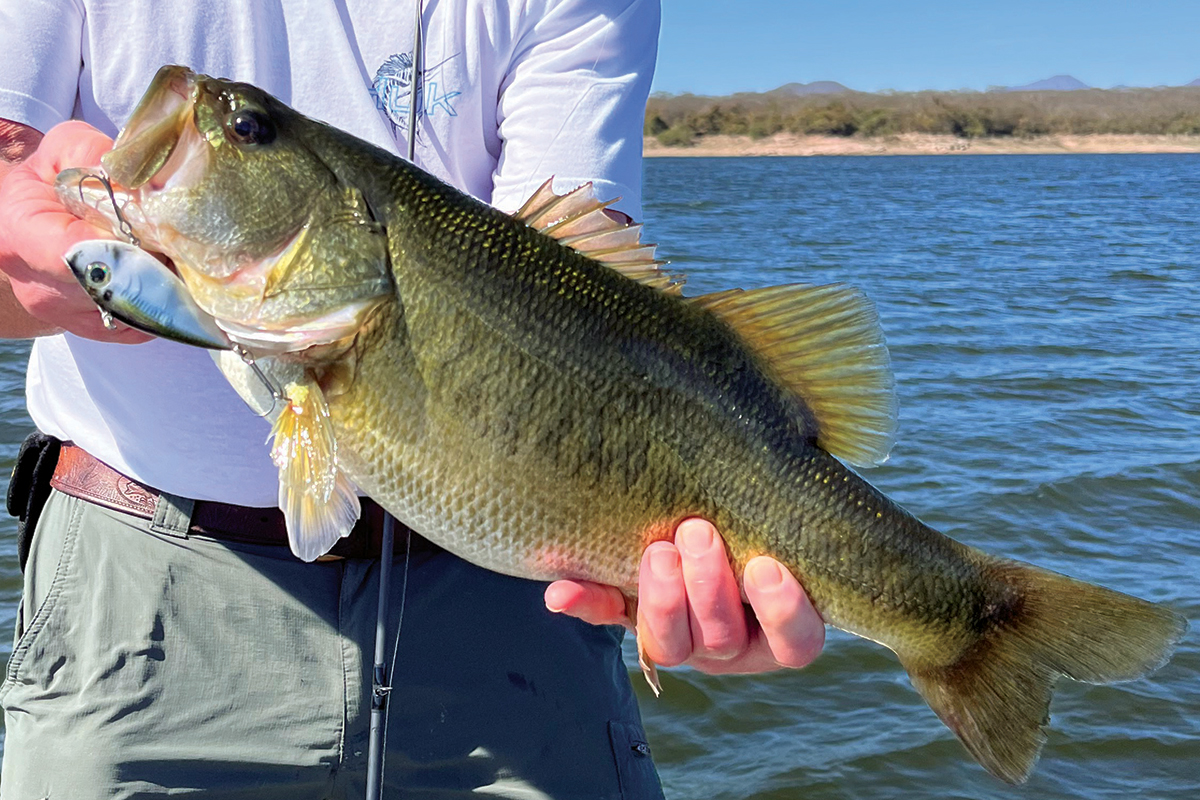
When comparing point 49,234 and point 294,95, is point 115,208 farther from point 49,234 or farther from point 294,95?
point 294,95

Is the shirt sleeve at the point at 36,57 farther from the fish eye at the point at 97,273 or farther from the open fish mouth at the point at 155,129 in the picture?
the fish eye at the point at 97,273

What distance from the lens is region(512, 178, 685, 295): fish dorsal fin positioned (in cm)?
195

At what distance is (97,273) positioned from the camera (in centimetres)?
157

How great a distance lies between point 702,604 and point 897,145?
91.7 meters

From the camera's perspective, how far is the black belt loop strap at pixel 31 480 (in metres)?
2.29

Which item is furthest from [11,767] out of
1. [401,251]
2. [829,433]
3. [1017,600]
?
[1017,600]

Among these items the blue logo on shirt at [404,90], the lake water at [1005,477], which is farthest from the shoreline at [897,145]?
the blue logo on shirt at [404,90]

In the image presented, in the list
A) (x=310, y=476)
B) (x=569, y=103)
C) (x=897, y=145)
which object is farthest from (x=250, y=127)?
(x=897, y=145)

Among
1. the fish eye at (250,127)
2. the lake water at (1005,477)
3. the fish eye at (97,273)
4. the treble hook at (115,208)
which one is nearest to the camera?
the fish eye at (97,273)

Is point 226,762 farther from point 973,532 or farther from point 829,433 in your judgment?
point 973,532

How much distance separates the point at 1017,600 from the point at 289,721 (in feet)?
4.57

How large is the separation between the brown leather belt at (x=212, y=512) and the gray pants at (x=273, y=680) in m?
0.03

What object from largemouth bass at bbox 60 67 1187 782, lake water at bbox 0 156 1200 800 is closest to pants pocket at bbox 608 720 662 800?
largemouth bass at bbox 60 67 1187 782

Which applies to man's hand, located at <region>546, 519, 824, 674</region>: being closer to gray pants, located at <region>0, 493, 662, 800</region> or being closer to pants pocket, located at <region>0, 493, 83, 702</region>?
gray pants, located at <region>0, 493, 662, 800</region>
